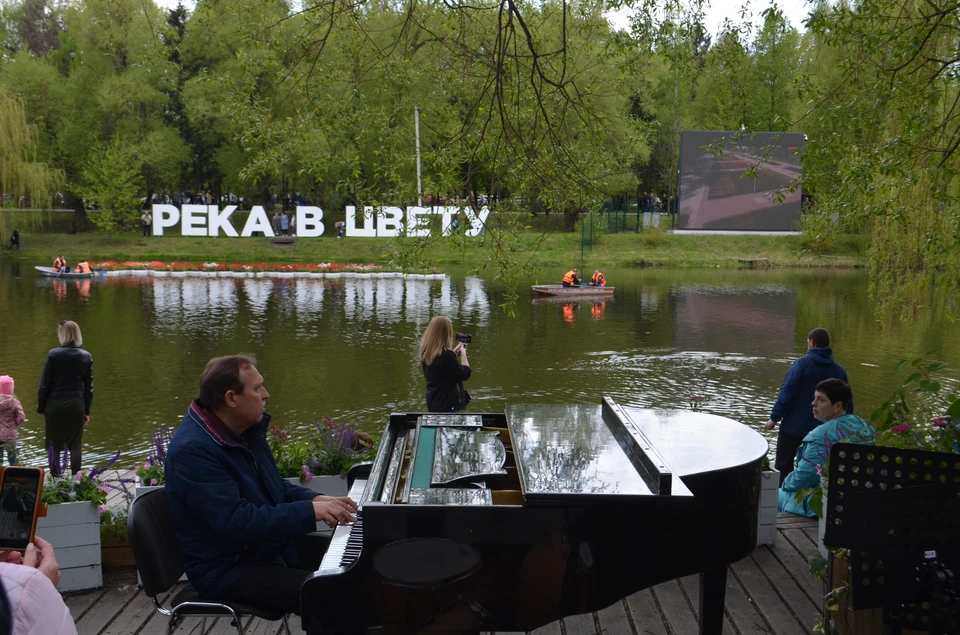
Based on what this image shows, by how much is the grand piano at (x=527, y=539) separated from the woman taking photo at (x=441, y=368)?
3806mm

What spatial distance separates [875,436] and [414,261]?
446 cm

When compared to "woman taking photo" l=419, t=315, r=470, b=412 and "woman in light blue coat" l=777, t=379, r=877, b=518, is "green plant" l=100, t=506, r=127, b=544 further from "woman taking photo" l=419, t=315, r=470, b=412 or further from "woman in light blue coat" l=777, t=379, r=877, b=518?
"woman in light blue coat" l=777, t=379, r=877, b=518

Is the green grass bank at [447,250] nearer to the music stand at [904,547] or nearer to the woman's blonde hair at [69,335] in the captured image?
the woman's blonde hair at [69,335]

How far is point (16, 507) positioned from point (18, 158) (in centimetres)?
4030

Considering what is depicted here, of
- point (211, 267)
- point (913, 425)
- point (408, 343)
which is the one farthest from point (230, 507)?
point (211, 267)

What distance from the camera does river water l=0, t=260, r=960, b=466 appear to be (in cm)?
1327

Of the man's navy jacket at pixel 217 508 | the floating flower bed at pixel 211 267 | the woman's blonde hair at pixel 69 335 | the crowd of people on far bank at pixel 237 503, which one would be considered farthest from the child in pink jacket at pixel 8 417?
the floating flower bed at pixel 211 267

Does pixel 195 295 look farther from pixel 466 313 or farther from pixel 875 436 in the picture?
pixel 875 436

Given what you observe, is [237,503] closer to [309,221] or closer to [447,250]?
[447,250]

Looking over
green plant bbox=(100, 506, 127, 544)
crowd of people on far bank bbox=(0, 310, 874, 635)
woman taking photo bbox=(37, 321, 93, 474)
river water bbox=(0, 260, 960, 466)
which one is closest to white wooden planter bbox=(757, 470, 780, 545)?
crowd of people on far bank bbox=(0, 310, 874, 635)

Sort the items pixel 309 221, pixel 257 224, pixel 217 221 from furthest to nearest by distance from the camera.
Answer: pixel 309 221, pixel 257 224, pixel 217 221

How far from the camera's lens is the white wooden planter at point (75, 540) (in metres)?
4.74

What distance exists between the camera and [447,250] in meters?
39.3

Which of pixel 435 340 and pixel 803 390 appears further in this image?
pixel 435 340
